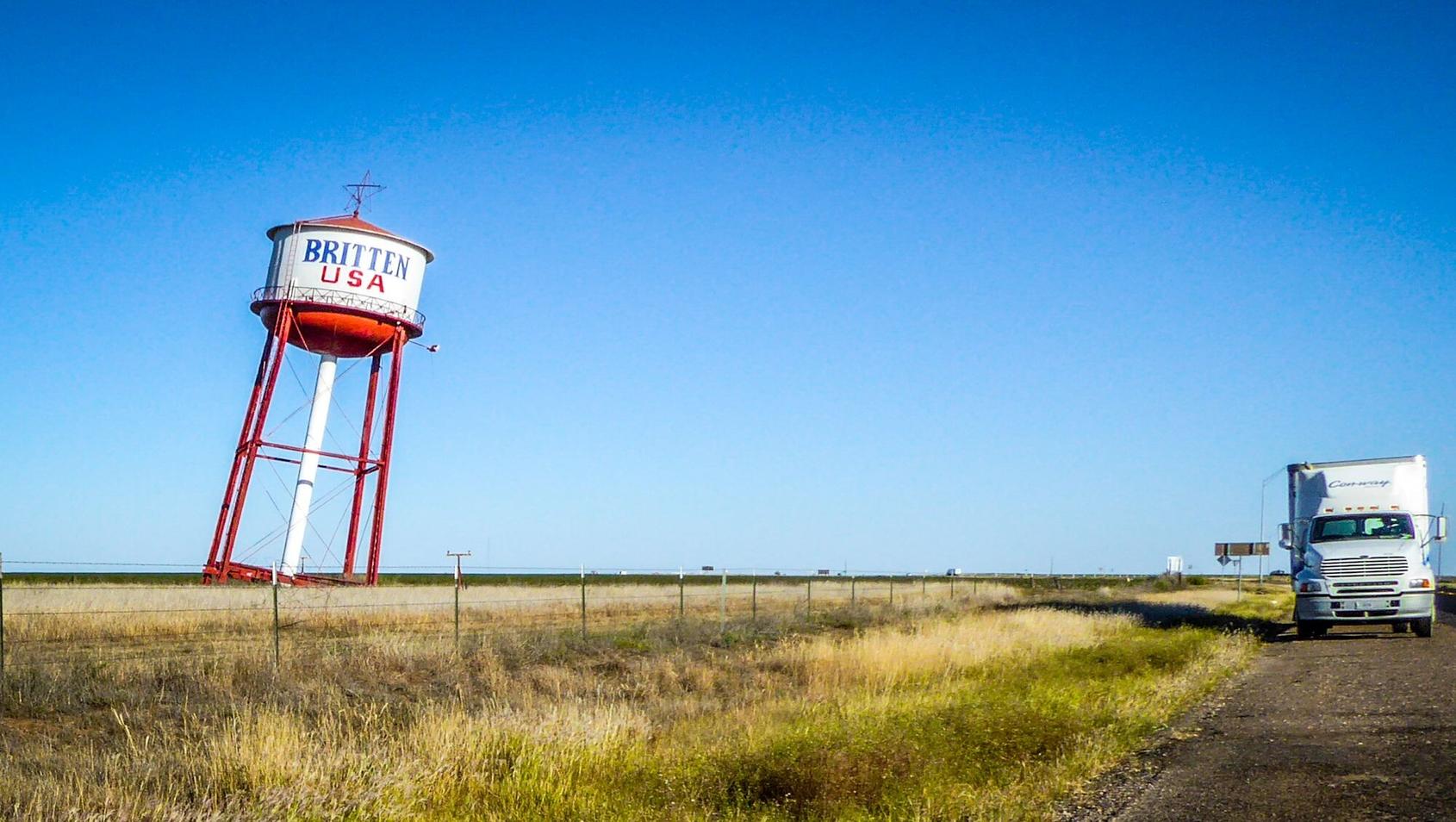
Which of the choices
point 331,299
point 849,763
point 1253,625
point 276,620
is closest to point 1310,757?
point 849,763

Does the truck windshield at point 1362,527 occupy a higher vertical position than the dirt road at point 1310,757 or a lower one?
higher

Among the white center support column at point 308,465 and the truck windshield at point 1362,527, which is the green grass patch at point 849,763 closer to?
the truck windshield at point 1362,527

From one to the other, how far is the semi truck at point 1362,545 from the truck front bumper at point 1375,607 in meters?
0.02

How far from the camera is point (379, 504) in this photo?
128 ft

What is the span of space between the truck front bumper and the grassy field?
201cm

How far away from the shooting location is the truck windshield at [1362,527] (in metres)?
24.5

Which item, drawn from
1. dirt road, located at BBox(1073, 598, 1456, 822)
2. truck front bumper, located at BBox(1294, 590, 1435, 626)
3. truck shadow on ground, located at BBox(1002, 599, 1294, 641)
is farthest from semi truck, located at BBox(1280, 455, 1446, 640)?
dirt road, located at BBox(1073, 598, 1456, 822)

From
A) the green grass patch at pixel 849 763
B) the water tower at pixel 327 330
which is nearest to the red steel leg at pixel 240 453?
the water tower at pixel 327 330

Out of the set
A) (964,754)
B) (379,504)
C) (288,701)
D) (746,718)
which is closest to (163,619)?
(379,504)

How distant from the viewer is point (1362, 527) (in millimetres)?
24875

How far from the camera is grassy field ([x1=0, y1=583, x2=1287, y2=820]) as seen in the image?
8711 millimetres

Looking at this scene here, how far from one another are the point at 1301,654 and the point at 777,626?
→ 40.1 feet

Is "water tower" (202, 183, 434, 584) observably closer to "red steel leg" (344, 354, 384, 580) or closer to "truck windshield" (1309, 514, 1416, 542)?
"red steel leg" (344, 354, 384, 580)

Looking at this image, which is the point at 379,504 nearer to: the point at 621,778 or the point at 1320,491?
the point at 1320,491
